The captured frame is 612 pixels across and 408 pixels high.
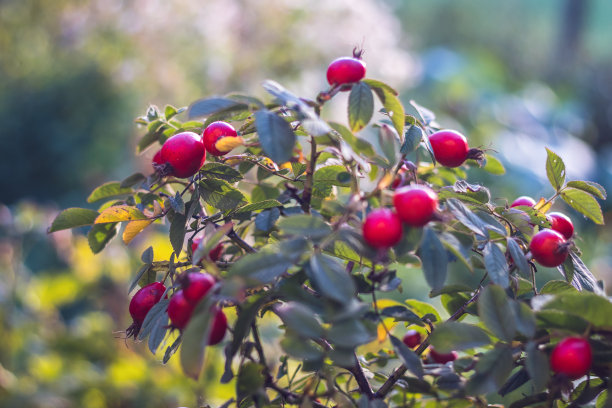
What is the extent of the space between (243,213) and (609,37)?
38.2ft

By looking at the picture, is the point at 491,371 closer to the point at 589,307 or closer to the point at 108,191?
the point at 589,307

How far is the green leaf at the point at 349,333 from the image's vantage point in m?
0.35

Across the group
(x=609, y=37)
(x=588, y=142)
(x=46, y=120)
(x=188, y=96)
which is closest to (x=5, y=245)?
(x=46, y=120)

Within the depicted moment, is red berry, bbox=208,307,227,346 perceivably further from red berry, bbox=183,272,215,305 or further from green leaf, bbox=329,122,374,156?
green leaf, bbox=329,122,374,156

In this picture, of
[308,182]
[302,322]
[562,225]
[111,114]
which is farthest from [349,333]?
[111,114]

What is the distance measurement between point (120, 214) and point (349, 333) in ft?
0.77

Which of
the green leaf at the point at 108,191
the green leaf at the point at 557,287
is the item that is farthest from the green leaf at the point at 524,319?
the green leaf at the point at 108,191

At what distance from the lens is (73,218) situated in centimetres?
54

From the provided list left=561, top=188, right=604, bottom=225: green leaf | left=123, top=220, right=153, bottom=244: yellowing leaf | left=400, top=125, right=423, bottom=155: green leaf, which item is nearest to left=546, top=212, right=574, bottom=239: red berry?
left=561, top=188, right=604, bottom=225: green leaf

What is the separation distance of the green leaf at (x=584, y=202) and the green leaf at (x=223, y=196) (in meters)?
0.29

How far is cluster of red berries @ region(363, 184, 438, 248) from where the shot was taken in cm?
36

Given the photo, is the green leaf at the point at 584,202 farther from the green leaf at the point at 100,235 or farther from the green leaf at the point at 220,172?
the green leaf at the point at 100,235

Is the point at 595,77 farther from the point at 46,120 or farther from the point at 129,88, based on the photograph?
the point at 46,120

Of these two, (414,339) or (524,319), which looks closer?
(524,319)
